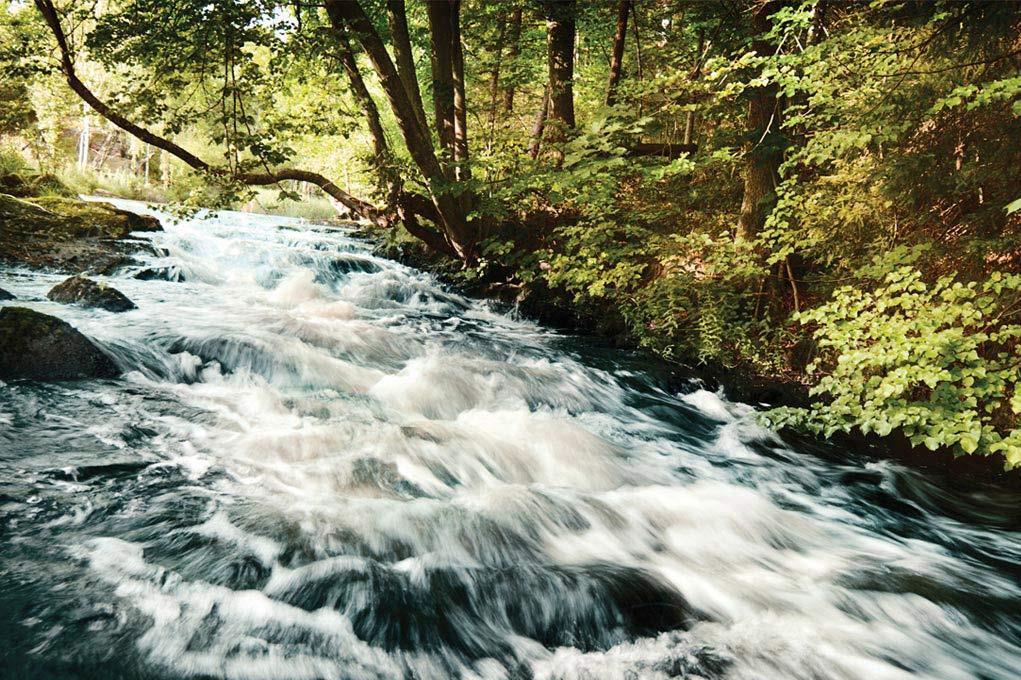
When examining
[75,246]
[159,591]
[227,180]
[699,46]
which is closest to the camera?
[159,591]

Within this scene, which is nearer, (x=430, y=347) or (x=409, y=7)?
(x=430, y=347)

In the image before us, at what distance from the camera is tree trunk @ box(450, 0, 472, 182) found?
958 centimetres

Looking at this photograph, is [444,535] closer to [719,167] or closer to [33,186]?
[719,167]

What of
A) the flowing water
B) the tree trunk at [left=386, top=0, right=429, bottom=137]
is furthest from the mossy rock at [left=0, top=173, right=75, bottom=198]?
the flowing water

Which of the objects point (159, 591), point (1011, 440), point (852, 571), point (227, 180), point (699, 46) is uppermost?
point (699, 46)

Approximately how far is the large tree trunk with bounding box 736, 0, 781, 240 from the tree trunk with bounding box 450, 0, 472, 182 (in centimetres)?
441

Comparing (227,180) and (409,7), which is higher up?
(409,7)

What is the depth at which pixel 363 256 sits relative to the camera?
13914 mm

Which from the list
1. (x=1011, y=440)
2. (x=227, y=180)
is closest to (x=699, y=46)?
(x=227, y=180)

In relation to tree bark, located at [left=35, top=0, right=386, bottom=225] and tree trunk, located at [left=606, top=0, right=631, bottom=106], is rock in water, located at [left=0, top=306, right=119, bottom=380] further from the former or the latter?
tree trunk, located at [left=606, top=0, right=631, bottom=106]

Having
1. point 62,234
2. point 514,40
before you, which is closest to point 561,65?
point 514,40

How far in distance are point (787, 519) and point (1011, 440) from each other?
1.39 m

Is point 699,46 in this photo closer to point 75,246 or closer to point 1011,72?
point 1011,72

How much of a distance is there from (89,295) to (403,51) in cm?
585
